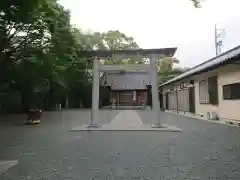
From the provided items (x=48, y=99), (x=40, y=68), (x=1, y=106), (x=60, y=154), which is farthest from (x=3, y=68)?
(x=60, y=154)

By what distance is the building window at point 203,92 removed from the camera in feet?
73.0

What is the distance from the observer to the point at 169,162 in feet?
24.3

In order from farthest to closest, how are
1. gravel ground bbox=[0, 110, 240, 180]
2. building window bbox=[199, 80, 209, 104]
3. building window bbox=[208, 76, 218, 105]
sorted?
1. building window bbox=[199, 80, 209, 104]
2. building window bbox=[208, 76, 218, 105]
3. gravel ground bbox=[0, 110, 240, 180]

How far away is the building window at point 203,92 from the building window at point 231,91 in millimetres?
3477

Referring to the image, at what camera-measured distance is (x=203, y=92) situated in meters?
23.1

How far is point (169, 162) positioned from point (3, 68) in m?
20.9

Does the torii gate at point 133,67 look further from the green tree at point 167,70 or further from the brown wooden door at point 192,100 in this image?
the green tree at point 167,70

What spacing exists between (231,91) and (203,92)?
5564 millimetres

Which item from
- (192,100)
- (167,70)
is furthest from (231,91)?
(167,70)

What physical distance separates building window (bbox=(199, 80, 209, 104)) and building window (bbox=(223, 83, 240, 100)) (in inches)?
137

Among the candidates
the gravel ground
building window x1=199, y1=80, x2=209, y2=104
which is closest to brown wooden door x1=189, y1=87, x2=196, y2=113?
building window x1=199, y1=80, x2=209, y2=104

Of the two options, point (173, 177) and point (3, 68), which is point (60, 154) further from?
point (3, 68)

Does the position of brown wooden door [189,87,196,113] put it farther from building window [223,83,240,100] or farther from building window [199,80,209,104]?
building window [223,83,240,100]

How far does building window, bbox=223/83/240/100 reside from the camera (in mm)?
16683
